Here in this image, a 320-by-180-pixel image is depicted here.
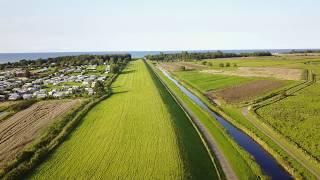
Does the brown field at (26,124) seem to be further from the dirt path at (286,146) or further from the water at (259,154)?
the dirt path at (286,146)

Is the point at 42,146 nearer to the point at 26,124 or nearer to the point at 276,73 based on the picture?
the point at 26,124

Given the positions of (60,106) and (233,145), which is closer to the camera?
(233,145)

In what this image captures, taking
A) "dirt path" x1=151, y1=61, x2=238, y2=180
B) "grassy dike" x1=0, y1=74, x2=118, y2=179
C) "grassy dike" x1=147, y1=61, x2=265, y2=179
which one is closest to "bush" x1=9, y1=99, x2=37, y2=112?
"grassy dike" x1=0, y1=74, x2=118, y2=179

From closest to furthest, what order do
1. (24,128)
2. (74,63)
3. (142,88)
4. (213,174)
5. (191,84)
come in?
(213,174) → (24,128) → (142,88) → (191,84) → (74,63)

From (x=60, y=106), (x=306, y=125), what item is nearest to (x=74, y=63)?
(x=60, y=106)

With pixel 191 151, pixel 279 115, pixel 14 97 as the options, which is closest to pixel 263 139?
pixel 191 151

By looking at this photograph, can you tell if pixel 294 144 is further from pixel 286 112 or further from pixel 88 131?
pixel 88 131

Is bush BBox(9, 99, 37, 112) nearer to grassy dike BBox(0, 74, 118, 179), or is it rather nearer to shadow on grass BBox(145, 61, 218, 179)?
grassy dike BBox(0, 74, 118, 179)
